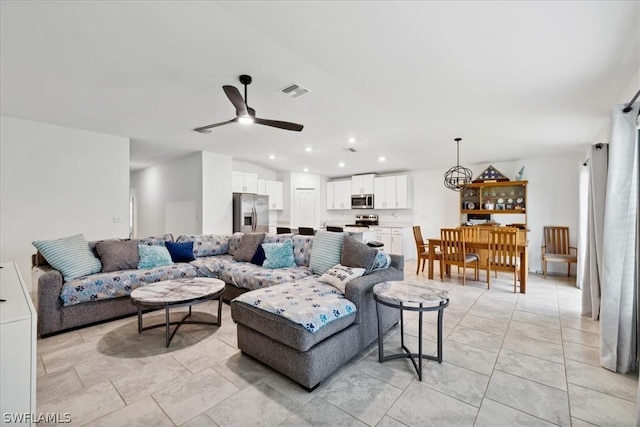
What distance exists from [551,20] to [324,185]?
709 cm

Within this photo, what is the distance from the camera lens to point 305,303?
2150mm

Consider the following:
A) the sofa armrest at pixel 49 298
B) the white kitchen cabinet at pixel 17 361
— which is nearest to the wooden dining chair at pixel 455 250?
the white kitchen cabinet at pixel 17 361

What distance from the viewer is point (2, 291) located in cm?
154

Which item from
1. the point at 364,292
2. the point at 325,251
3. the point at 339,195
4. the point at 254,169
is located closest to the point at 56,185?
the point at 254,169

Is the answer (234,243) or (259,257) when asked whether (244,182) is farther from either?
(259,257)

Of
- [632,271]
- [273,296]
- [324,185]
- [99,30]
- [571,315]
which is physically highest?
[99,30]

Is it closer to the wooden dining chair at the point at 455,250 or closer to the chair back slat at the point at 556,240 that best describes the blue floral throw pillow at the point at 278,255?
the wooden dining chair at the point at 455,250

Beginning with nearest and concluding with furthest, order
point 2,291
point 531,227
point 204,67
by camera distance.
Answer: point 2,291
point 204,67
point 531,227

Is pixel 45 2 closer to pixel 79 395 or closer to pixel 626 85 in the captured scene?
pixel 79 395

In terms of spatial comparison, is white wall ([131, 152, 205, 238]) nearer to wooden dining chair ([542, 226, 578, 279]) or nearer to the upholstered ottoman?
the upholstered ottoman

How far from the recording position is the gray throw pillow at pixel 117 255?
338cm

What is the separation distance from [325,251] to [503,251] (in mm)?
3110

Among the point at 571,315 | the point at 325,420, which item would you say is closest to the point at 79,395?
the point at 325,420

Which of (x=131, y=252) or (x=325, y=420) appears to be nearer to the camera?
(x=325, y=420)
